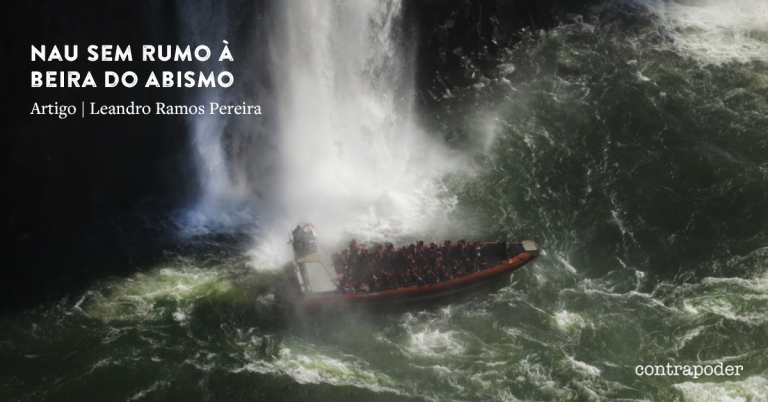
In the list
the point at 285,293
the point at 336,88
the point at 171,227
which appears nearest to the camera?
the point at 285,293

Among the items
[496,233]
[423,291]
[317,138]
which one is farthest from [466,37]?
[423,291]

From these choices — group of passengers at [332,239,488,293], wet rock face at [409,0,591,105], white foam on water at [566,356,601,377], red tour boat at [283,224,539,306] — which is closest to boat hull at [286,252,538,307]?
red tour boat at [283,224,539,306]

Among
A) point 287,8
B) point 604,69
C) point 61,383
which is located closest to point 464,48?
point 604,69

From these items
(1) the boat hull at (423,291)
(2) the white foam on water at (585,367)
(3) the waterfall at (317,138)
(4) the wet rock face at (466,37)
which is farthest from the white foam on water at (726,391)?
(4) the wet rock face at (466,37)

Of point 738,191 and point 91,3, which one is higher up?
point 91,3

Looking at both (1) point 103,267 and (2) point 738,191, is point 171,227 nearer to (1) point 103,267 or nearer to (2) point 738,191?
(1) point 103,267

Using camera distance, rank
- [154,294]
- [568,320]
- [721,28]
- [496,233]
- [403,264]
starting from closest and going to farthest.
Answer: [568,320], [154,294], [403,264], [496,233], [721,28]

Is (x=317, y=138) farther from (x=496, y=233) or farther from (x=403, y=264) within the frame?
(x=496, y=233)
